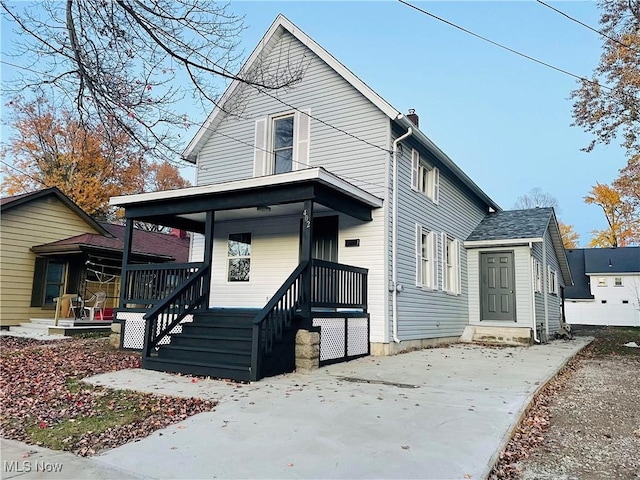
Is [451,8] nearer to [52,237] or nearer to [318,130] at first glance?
[318,130]

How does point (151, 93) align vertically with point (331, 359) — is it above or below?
above

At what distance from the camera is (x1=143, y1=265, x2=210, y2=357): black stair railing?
7613 millimetres

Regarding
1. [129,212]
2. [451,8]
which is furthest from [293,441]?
[129,212]

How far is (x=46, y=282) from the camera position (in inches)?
569

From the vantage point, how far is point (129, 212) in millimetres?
10109

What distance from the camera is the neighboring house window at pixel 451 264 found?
12539mm

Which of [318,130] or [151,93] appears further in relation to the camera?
[318,130]

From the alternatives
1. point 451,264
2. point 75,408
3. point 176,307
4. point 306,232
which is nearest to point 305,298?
point 306,232

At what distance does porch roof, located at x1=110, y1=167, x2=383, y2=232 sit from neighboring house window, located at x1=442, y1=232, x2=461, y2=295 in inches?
153

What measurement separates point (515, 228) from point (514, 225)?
43cm

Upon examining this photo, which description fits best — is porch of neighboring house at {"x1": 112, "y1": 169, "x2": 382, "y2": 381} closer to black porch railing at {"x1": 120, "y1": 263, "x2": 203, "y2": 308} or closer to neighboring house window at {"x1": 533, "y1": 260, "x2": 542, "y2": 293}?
→ black porch railing at {"x1": 120, "y1": 263, "x2": 203, "y2": 308}

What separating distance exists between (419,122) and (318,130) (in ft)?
12.4

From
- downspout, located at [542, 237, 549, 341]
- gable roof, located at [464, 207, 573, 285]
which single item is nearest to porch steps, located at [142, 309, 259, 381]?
gable roof, located at [464, 207, 573, 285]

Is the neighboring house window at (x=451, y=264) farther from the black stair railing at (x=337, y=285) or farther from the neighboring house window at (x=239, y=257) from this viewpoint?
the neighboring house window at (x=239, y=257)
